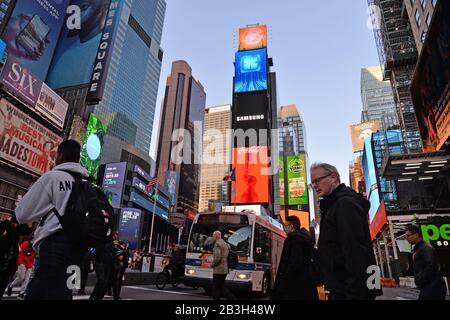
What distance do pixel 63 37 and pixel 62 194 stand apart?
1955 inches

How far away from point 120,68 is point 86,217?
12922 centimetres

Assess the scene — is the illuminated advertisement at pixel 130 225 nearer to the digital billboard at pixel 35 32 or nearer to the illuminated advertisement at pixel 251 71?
the digital billboard at pixel 35 32

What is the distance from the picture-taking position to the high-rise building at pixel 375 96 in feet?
437

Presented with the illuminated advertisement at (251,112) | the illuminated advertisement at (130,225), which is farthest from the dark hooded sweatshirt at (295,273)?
the illuminated advertisement at (130,225)

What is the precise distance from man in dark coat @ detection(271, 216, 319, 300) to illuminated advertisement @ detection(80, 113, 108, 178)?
140ft

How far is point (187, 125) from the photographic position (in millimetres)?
161875

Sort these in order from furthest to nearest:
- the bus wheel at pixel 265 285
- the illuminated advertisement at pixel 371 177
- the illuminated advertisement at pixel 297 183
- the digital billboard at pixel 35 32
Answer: the illuminated advertisement at pixel 297 183 < the illuminated advertisement at pixel 371 177 < the digital billboard at pixel 35 32 < the bus wheel at pixel 265 285

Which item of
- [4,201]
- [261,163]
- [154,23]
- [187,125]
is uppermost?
[154,23]

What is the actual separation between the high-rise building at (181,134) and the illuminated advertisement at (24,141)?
119633mm

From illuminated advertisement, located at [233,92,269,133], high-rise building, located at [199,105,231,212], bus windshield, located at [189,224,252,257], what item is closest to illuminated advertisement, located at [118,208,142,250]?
illuminated advertisement, located at [233,92,269,133]

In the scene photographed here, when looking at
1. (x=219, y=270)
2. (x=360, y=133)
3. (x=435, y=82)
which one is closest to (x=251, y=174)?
(x=435, y=82)
